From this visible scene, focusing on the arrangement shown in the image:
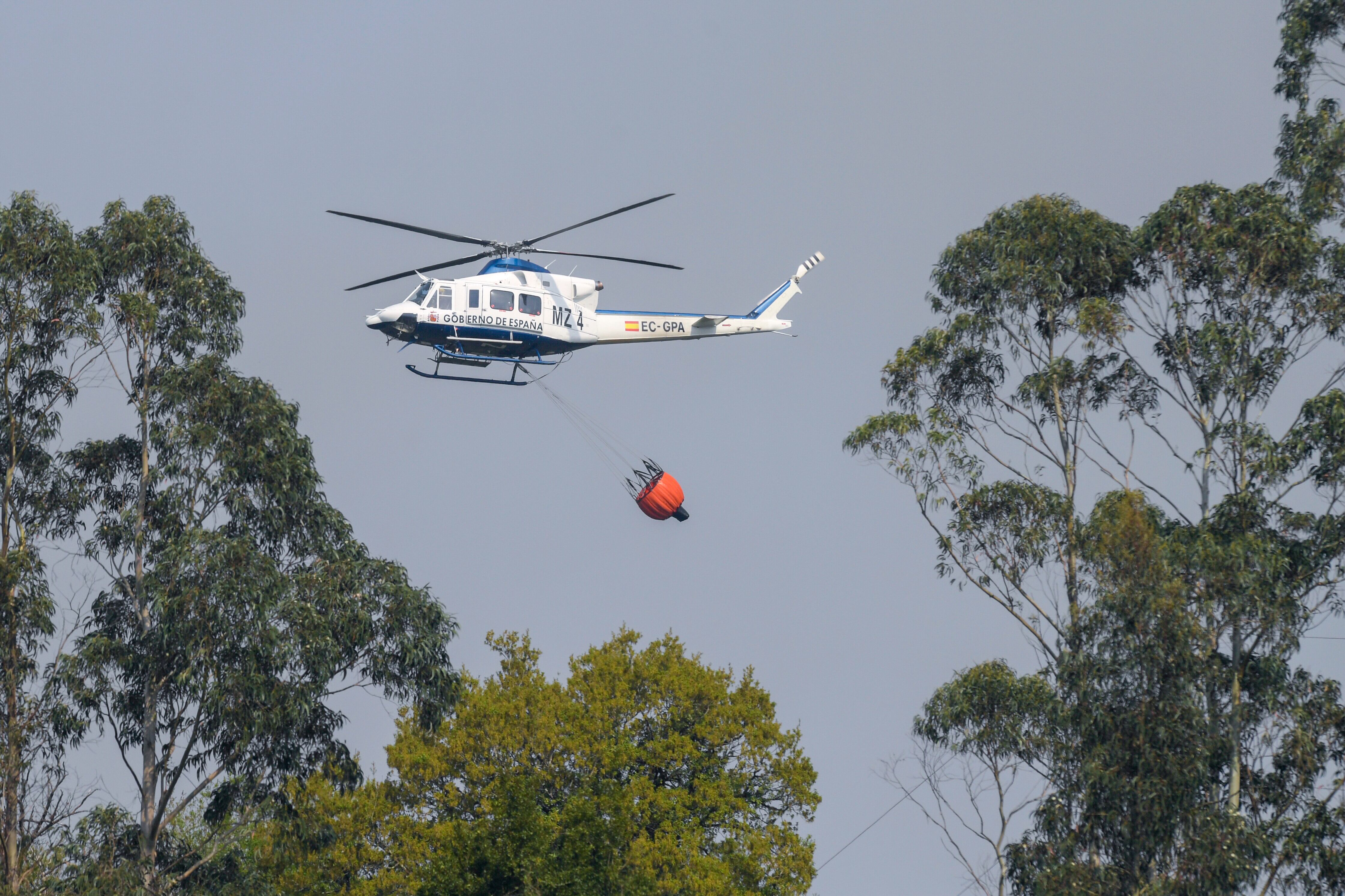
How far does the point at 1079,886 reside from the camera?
27094 millimetres

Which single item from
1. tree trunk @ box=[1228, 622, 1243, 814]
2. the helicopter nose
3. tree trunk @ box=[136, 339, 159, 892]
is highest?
the helicopter nose

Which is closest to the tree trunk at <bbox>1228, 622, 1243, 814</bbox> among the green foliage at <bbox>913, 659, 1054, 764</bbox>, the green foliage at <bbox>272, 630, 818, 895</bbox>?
the green foliage at <bbox>913, 659, 1054, 764</bbox>

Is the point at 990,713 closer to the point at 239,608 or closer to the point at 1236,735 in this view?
the point at 1236,735

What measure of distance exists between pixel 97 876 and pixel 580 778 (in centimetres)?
1421

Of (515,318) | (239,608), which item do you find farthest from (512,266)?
(239,608)

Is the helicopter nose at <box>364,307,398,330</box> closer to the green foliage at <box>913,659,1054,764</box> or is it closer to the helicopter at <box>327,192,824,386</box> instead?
the helicopter at <box>327,192,824,386</box>

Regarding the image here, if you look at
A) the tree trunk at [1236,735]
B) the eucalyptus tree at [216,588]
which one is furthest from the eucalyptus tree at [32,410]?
the tree trunk at [1236,735]

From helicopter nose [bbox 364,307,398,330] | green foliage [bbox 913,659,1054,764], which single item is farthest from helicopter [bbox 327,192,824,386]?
green foliage [bbox 913,659,1054,764]

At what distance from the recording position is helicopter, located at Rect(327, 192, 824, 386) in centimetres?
3341

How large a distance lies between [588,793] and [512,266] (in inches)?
433

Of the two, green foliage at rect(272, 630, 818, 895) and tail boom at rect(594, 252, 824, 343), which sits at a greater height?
tail boom at rect(594, 252, 824, 343)

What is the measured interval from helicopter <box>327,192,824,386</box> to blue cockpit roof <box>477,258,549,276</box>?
0.02m

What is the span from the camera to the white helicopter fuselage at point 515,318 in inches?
1319

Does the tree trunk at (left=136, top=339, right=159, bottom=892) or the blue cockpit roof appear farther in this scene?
the blue cockpit roof
